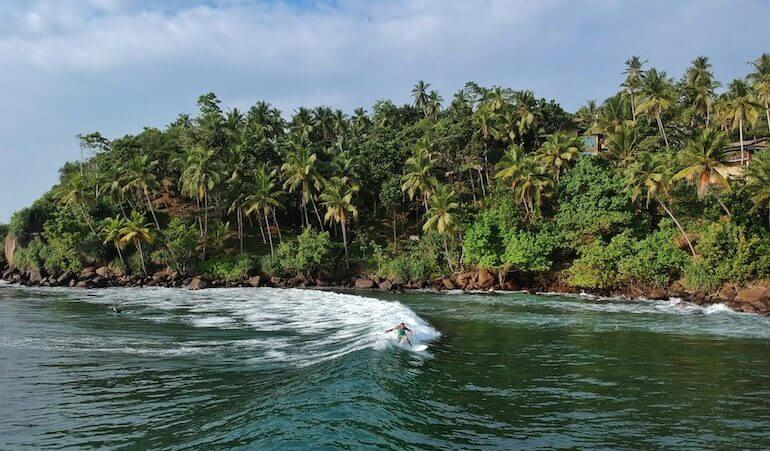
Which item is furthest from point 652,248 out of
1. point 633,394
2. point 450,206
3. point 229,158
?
point 229,158

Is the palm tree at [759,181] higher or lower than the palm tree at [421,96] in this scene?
lower

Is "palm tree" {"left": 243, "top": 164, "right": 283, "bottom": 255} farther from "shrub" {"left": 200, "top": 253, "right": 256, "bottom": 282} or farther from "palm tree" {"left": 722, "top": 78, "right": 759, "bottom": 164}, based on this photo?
"palm tree" {"left": 722, "top": 78, "right": 759, "bottom": 164}

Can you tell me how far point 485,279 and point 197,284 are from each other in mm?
27760

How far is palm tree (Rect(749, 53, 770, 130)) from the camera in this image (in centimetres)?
5119

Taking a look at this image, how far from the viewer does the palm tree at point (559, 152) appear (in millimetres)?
51469

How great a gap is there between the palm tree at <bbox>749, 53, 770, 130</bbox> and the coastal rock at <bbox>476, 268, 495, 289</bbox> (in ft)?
105

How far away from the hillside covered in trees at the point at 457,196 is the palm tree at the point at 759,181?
0.50 ft

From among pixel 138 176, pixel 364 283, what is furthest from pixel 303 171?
pixel 138 176

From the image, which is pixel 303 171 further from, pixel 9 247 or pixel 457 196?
pixel 9 247

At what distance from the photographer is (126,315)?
105 ft

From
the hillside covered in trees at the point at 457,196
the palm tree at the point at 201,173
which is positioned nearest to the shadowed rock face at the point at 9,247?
the hillside covered in trees at the point at 457,196

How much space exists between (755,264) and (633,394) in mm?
30521

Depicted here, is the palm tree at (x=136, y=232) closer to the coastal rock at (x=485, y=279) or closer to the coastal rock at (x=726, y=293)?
the coastal rock at (x=485, y=279)

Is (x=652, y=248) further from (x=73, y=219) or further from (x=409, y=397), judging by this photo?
(x=73, y=219)
